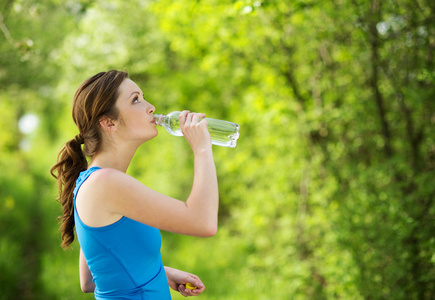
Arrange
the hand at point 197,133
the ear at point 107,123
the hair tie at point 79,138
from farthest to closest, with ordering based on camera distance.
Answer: the hair tie at point 79,138 → the ear at point 107,123 → the hand at point 197,133

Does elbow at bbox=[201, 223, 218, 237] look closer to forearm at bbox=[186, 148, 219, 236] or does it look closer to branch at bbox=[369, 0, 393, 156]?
forearm at bbox=[186, 148, 219, 236]

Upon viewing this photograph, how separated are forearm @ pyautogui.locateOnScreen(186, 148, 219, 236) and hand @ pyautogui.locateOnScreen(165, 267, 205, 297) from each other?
0.55m

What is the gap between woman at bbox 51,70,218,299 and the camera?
141cm

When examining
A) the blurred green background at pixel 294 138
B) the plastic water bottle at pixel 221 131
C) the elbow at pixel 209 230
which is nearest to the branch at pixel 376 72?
the blurred green background at pixel 294 138

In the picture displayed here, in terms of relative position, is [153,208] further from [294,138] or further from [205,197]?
[294,138]

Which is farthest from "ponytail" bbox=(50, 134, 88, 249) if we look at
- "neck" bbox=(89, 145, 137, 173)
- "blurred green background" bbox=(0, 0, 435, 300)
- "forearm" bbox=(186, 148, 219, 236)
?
"blurred green background" bbox=(0, 0, 435, 300)

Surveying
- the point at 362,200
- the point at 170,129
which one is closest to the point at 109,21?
the point at 362,200

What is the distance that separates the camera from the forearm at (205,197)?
4.61 feet

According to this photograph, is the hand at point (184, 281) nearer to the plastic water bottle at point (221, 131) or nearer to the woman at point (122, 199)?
the woman at point (122, 199)

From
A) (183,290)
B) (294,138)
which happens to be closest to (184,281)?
(183,290)

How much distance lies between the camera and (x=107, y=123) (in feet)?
5.44

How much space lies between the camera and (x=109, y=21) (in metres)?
9.05

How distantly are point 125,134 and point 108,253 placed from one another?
466mm

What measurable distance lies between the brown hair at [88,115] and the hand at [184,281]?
52 cm
